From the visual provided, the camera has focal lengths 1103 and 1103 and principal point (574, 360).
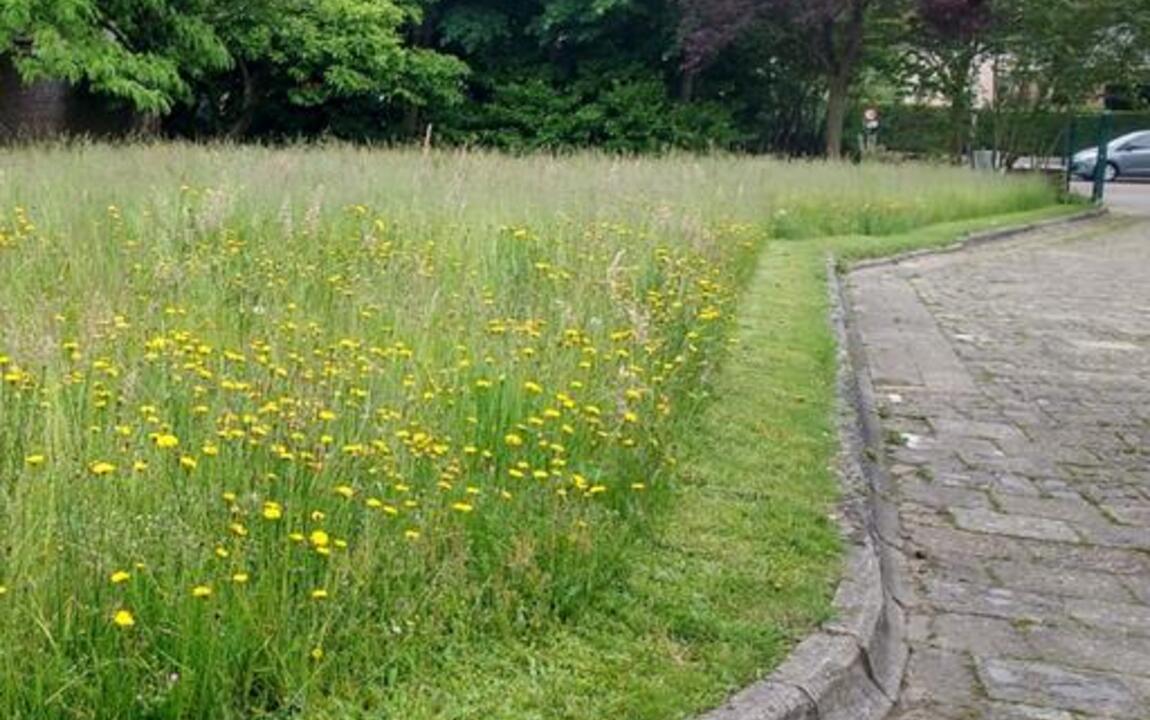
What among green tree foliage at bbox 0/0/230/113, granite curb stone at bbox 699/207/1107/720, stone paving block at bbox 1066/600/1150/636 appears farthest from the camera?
green tree foliage at bbox 0/0/230/113

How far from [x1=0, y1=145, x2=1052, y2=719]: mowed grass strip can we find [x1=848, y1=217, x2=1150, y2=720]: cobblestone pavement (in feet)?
1.54

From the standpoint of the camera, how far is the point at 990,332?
988 cm

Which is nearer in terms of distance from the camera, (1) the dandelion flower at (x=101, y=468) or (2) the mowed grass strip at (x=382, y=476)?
(2) the mowed grass strip at (x=382, y=476)

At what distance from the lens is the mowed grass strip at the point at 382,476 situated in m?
2.67

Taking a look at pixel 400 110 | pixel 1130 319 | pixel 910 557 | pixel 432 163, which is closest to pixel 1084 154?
pixel 400 110

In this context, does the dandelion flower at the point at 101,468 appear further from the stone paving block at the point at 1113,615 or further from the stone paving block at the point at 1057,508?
the stone paving block at the point at 1057,508

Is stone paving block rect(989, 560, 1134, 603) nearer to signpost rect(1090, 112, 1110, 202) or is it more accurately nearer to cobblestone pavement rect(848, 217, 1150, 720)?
cobblestone pavement rect(848, 217, 1150, 720)

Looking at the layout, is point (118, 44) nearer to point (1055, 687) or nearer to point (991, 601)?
point (991, 601)

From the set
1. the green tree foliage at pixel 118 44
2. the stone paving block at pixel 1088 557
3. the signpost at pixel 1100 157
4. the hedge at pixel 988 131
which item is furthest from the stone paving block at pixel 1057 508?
the hedge at pixel 988 131

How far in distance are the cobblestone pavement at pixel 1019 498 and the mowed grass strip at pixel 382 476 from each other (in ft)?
1.54

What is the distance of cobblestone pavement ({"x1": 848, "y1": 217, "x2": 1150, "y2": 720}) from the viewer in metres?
3.56

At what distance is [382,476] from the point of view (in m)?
3.34

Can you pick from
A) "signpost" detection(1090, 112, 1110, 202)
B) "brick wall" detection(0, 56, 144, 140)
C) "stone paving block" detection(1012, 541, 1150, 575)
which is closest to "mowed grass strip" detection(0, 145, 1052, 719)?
"stone paving block" detection(1012, 541, 1150, 575)

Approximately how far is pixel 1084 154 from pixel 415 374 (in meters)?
30.0
